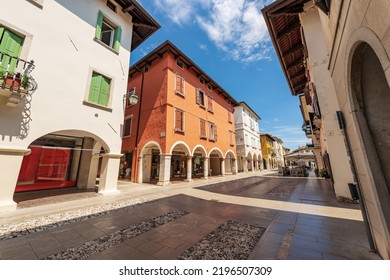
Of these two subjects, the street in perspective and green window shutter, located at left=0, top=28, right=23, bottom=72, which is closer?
the street in perspective

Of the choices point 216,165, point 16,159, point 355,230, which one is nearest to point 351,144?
point 355,230

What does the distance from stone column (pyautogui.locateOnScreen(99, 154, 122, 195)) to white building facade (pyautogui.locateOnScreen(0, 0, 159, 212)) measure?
0.04 ft

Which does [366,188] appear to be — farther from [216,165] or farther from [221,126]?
[216,165]

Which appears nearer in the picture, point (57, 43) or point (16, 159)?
point (16, 159)

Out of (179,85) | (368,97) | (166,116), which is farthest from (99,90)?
(368,97)

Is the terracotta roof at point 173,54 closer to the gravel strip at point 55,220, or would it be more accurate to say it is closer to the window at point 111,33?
the window at point 111,33

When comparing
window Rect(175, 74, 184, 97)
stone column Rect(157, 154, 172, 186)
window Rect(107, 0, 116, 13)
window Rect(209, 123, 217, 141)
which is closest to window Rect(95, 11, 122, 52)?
window Rect(107, 0, 116, 13)

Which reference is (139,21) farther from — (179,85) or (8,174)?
(8,174)

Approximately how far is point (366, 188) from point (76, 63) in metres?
10.0

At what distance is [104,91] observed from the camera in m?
7.84

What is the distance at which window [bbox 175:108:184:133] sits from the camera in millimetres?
12458

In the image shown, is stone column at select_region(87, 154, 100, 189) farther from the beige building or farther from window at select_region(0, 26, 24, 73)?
the beige building

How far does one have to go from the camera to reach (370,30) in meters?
1.77

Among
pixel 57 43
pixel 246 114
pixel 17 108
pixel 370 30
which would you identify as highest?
pixel 246 114
